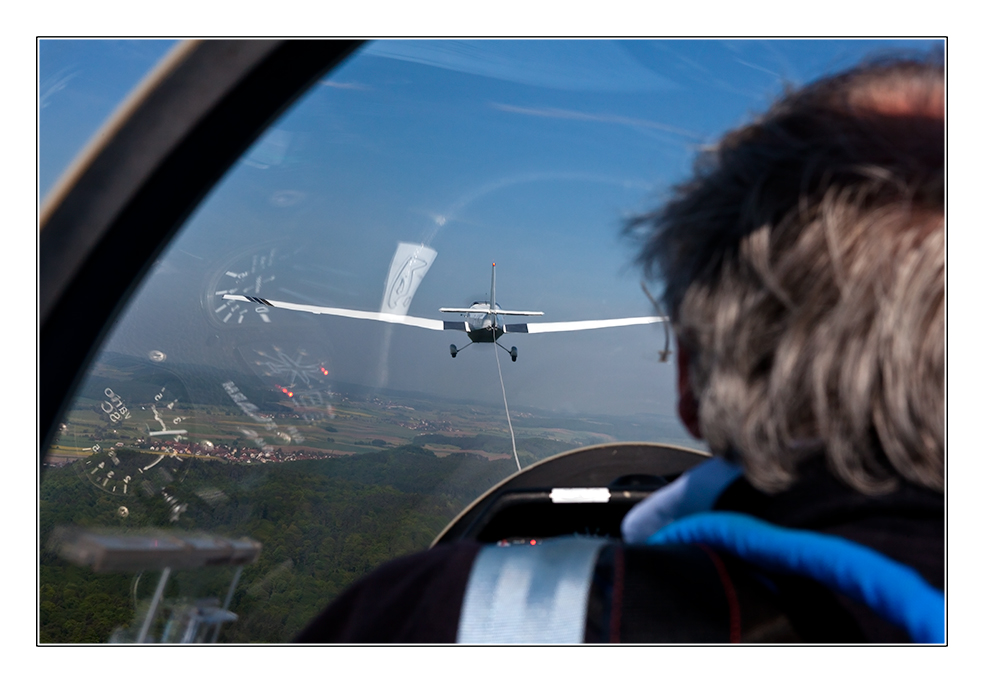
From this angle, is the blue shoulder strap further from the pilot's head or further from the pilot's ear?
the pilot's ear

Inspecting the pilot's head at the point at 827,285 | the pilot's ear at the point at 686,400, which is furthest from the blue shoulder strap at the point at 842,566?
the pilot's ear at the point at 686,400

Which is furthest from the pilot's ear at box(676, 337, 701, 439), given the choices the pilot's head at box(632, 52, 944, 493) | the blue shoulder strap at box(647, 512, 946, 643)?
the blue shoulder strap at box(647, 512, 946, 643)

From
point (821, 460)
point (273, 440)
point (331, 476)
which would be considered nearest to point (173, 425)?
point (273, 440)

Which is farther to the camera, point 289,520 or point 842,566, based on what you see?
point 289,520

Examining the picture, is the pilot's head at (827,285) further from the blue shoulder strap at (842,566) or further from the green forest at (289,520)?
the green forest at (289,520)

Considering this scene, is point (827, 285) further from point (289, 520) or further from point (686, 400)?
point (289, 520)

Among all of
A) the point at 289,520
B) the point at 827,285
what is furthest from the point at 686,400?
the point at 289,520

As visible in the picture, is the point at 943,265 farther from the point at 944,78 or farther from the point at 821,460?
the point at 944,78

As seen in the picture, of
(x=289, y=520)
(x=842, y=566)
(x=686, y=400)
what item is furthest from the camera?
(x=289, y=520)
